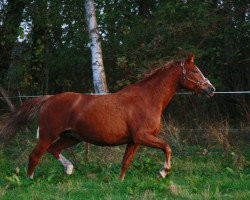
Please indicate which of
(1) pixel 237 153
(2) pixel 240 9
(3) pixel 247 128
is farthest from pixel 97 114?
(2) pixel 240 9

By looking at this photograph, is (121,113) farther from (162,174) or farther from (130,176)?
(162,174)

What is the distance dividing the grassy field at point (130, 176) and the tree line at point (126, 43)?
254 centimetres

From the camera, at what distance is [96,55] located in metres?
12.9

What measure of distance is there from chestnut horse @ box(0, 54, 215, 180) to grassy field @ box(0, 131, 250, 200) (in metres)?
0.47

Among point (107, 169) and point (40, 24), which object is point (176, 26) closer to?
point (40, 24)

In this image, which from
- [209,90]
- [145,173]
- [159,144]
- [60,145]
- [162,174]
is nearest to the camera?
[162,174]

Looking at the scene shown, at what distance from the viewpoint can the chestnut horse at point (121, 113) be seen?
873 centimetres

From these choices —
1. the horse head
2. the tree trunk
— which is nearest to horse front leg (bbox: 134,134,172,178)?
the horse head

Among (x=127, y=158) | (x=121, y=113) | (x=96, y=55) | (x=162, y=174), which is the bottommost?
(x=162, y=174)

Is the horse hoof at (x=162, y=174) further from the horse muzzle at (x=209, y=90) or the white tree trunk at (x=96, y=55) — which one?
the white tree trunk at (x=96, y=55)

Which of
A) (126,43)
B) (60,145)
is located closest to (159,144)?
(60,145)

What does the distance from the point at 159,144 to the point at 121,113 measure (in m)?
0.82

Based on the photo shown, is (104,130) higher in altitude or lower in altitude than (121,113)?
lower

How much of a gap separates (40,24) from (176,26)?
13.0 ft
